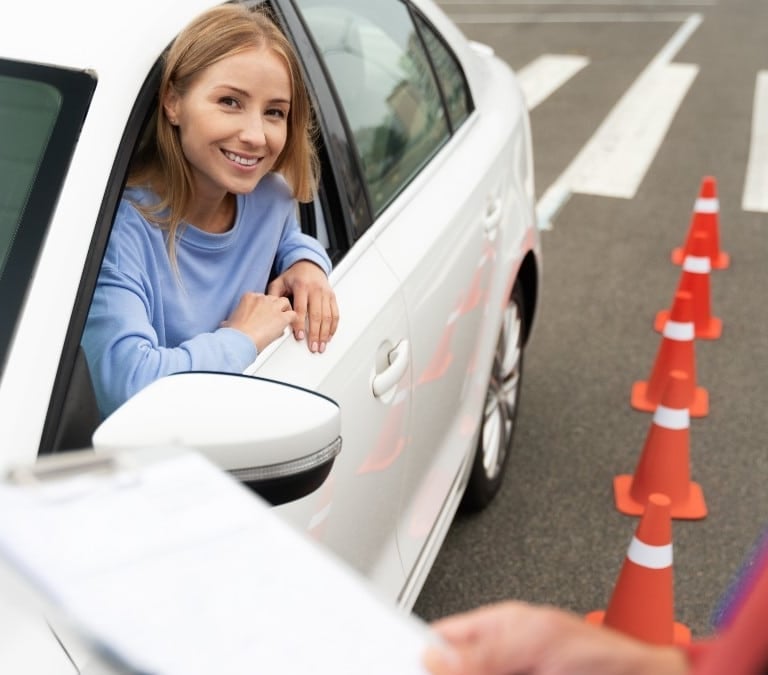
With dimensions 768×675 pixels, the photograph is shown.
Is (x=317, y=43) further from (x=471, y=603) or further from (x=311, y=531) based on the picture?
(x=471, y=603)

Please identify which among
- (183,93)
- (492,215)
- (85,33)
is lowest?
(492,215)

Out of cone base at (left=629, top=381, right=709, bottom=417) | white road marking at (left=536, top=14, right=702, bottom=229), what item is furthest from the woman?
white road marking at (left=536, top=14, right=702, bottom=229)

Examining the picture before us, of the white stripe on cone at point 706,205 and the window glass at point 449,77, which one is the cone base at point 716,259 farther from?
the window glass at point 449,77

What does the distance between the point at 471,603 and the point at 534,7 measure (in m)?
14.1

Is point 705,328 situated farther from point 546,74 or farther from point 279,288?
point 546,74

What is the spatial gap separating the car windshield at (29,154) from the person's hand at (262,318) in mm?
459

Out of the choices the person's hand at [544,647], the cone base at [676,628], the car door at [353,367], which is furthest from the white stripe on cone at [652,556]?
the person's hand at [544,647]

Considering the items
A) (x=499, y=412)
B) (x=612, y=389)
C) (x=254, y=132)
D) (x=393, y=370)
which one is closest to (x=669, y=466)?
(x=499, y=412)

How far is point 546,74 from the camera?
11602 mm

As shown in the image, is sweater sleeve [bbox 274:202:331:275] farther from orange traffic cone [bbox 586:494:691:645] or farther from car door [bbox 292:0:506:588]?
orange traffic cone [bbox 586:494:691:645]

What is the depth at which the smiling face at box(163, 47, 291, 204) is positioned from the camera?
7.43ft

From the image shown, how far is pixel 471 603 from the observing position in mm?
3551

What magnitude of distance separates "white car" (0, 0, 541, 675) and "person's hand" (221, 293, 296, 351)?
3 cm

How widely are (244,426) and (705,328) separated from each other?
4.28 metres
